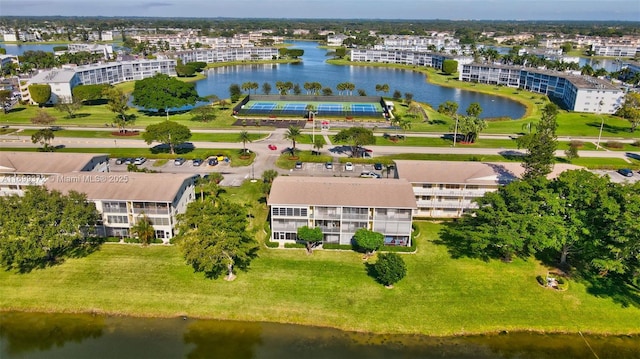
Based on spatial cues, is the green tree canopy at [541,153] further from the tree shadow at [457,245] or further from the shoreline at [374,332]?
the shoreline at [374,332]

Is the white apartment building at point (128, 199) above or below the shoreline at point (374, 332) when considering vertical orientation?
above

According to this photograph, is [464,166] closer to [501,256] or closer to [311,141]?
[501,256]

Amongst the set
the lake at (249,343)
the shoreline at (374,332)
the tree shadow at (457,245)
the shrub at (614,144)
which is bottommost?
the lake at (249,343)

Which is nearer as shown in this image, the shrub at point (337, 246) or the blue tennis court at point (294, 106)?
the shrub at point (337, 246)

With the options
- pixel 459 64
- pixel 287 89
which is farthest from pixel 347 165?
pixel 459 64

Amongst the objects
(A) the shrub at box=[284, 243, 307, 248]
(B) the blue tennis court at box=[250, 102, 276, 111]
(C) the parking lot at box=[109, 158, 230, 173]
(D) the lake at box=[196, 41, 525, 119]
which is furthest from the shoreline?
(D) the lake at box=[196, 41, 525, 119]

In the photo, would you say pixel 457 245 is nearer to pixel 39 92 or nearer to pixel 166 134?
pixel 166 134

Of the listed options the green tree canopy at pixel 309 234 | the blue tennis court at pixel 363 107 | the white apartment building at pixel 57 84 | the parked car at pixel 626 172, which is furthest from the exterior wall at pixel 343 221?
the white apartment building at pixel 57 84
